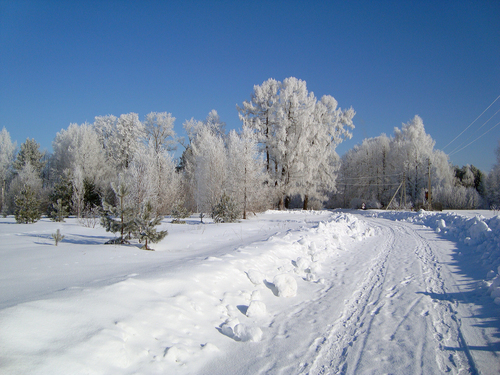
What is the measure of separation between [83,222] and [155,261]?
1343 cm

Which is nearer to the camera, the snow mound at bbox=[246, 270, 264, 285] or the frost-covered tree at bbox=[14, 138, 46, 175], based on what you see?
the snow mound at bbox=[246, 270, 264, 285]

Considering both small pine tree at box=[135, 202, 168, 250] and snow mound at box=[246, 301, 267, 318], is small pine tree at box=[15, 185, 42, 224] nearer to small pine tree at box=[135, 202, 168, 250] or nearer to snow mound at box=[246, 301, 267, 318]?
small pine tree at box=[135, 202, 168, 250]

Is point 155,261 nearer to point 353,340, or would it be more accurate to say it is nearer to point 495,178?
point 353,340

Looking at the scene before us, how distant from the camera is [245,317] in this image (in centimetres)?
Answer: 404

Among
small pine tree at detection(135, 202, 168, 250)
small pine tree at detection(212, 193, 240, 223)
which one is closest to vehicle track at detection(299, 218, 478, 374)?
small pine tree at detection(135, 202, 168, 250)

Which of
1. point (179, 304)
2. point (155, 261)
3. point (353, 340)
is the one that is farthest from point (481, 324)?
point (155, 261)

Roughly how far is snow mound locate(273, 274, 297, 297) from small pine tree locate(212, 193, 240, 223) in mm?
11124

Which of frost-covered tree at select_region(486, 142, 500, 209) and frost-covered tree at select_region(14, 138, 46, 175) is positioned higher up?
frost-covered tree at select_region(14, 138, 46, 175)

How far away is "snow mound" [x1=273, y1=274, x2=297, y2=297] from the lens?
4.86 meters

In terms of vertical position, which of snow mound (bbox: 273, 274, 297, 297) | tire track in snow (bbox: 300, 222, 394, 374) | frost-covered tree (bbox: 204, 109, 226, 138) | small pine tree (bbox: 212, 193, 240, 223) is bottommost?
tire track in snow (bbox: 300, 222, 394, 374)

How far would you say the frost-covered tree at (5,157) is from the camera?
115 feet

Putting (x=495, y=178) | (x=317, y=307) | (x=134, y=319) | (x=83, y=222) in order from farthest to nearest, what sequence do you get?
1. (x=495, y=178)
2. (x=83, y=222)
3. (x=317, y=307)
4. (x=134, y=319)

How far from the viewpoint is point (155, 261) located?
6.30m

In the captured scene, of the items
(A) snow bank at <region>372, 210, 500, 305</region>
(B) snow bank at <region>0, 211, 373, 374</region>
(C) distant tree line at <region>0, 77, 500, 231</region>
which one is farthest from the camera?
(C) distant tree line at <region>0, 77, 500, 231</region>
